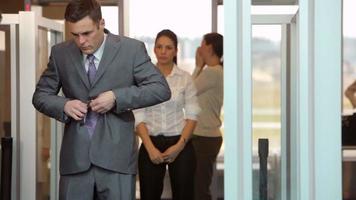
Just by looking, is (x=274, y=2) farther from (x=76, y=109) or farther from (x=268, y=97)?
Answer: (x=76, y=109)

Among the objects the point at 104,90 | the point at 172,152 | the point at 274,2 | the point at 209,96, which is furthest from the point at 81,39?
the point at 209,96

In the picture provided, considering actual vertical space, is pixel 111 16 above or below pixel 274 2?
above

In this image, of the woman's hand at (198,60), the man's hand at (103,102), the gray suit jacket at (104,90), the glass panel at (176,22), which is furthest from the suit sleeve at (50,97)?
the glass panel at (176,22)

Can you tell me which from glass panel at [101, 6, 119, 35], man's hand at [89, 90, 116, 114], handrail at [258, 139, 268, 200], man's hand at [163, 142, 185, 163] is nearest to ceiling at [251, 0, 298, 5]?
handrail at [258, 139, 268, 200]

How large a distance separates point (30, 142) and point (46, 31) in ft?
2.22

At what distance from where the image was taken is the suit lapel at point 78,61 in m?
2.55

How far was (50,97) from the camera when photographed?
259cm

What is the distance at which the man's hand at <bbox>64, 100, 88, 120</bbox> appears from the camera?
2463 mm

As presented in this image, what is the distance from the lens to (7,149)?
3557 millimetres

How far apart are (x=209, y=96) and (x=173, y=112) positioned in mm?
920

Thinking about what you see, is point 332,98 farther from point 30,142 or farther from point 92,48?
point 30,142

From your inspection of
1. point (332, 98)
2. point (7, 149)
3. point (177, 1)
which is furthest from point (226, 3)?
point (177, 1)

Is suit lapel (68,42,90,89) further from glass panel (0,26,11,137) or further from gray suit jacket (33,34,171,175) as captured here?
glass panel (0,26,11,137)

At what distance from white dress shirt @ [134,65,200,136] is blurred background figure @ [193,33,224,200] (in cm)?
72
